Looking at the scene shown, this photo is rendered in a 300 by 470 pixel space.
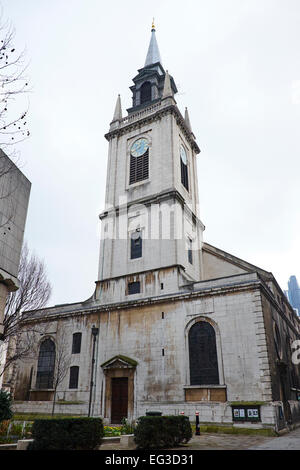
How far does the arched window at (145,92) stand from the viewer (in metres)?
38.8

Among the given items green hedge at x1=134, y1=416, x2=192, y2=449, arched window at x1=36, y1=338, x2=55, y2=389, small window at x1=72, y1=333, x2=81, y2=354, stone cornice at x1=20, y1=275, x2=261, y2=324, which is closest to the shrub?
green hedge at x1=134, y1=416, x2=192, y2=449

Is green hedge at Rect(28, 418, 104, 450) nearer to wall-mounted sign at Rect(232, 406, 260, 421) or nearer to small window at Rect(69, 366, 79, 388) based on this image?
wall-mounted sign at Rect(232, 406, 260, 421)

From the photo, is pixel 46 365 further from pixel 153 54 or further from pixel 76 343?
pixel 153 54

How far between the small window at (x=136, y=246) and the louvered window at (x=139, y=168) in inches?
224

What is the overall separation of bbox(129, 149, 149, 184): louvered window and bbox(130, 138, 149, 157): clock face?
437 mm

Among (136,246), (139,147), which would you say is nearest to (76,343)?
(136,246)

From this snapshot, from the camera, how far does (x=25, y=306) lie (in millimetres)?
26406

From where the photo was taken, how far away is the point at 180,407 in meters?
21.4

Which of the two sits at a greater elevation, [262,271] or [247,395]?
[262,271]

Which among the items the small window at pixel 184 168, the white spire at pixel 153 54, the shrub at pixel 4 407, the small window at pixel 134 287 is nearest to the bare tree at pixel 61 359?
the small window at pixel 134 287

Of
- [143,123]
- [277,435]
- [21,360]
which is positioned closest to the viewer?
[277,435]
